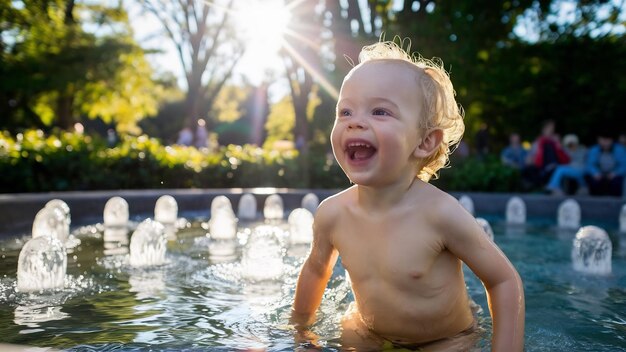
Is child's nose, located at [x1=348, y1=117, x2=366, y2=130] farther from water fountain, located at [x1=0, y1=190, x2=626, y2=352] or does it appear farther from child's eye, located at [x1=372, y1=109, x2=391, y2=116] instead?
water fountain, located at [x1=0, y1=190, x2=626, y2=352]

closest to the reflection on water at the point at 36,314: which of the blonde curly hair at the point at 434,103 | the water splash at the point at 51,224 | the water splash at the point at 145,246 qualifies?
the water splash at the point at 145,246

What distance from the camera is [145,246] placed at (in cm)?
504

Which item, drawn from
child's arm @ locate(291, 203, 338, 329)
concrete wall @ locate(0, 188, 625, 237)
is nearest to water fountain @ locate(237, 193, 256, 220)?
concrete wall @ locate(0, 188, 625, 237)

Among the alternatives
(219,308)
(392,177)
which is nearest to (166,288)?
(219,308)

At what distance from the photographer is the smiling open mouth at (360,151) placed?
8.07 feet

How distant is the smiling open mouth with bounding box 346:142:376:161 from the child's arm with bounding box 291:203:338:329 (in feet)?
1.50

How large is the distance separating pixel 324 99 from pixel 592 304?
15.1 metres

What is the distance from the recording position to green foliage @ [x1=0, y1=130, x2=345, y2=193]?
906 cm

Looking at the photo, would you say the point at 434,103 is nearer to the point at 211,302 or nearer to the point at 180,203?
the point at 211,302

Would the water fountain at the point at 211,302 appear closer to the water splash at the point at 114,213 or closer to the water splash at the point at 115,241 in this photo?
the water splash at the point at 115,241

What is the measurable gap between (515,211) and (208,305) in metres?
6.42

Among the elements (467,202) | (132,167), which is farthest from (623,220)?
(132,167)

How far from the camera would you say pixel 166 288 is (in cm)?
424

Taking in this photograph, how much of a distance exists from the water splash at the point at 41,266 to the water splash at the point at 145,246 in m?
0.97
